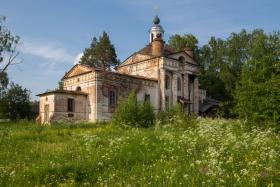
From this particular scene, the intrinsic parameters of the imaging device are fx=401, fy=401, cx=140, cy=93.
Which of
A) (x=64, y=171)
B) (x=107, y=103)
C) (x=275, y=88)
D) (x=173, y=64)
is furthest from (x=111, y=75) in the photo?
(x=64, y=171)

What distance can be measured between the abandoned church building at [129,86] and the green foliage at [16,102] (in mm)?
8158

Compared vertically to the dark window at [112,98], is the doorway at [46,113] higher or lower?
lower

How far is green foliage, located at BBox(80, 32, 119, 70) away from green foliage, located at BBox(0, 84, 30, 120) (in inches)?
670

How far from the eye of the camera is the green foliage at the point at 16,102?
45.7 m

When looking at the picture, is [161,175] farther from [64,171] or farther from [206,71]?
[206,71]

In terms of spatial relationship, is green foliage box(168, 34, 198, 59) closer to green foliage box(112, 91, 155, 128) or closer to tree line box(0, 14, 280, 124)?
tree line box(0, 14, 280, 124)

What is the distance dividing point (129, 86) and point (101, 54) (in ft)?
84.3

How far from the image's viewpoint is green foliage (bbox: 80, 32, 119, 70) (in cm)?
6303

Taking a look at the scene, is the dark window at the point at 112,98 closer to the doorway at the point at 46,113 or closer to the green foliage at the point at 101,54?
the doorway at the point at 46,113

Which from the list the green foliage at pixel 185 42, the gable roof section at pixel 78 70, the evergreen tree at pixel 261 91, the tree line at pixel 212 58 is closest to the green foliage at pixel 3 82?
the tree line at pixel 212 58

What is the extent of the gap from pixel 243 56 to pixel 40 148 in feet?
161

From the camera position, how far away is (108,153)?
10.1 metres

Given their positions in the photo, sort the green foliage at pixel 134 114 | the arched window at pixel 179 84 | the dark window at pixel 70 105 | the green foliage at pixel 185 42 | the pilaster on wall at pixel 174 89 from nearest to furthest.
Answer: the green foliage at pixel 134 114 < the dark window at pixel 70 105 < the pilaster on wall at pixel 174 89 < the arched window at pixel 179 84 < the green foliage at pixel 185 42

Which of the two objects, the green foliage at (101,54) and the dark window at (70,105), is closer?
the dark window at (70,105)
